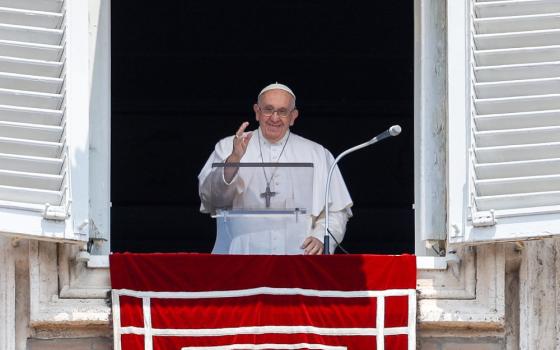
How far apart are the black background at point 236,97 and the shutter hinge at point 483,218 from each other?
386 centimetres

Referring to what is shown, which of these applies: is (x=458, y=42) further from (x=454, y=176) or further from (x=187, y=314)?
(x=187, y=314)

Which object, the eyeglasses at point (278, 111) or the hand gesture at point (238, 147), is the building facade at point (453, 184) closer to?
the hand gesture at point (238, 147)

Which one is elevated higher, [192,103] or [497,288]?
[192,103]

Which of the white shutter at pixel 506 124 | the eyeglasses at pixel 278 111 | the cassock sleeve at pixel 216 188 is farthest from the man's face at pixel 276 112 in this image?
the white shutter at pixel 506 124

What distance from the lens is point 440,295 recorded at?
988cm

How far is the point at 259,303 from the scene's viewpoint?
9.79 m

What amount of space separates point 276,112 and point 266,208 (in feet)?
2.46

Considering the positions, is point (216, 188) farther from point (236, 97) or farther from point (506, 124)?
point (236, 97)

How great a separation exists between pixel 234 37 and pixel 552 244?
4155mm

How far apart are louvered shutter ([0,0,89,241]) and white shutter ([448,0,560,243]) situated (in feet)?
4.46

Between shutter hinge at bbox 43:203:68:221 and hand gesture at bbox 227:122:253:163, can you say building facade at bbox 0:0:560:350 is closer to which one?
shutter hinge at bbox 43:203:68:221

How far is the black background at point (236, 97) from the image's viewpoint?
44.8 ft

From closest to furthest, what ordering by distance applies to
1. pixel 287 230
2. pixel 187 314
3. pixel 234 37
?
pixel 187 314, pixel 287 230, pixel 234 37

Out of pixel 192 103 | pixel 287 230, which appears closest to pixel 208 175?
pixel 287 230
